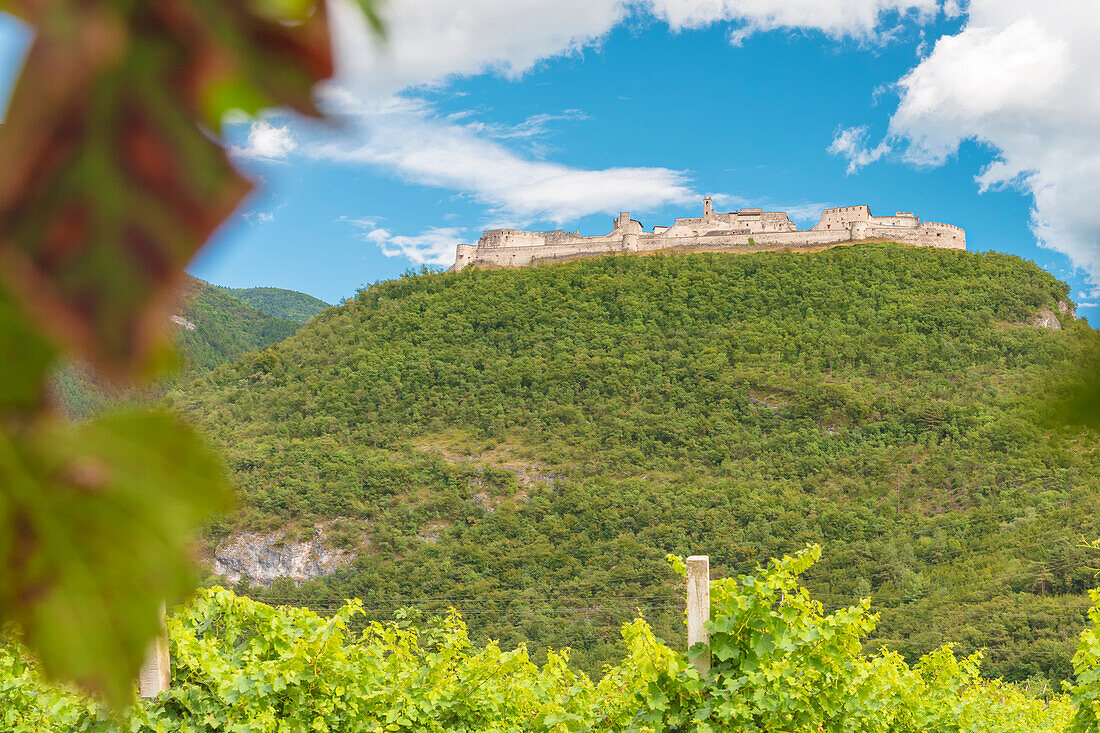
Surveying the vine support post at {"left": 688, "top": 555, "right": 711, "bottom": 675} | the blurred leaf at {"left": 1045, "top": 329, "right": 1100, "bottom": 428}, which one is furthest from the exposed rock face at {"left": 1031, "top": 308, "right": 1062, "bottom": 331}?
the vine support post at {"left": 688, "top": 555, "right": 711, "bottom": 675}

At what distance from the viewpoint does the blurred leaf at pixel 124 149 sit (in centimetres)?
19

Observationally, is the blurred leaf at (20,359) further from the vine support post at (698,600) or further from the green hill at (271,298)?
the vine support post at (698,600)

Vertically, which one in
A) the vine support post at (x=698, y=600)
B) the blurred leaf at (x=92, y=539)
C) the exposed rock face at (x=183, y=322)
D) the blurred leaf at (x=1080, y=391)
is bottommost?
the vine support post at (x=698, y=600)

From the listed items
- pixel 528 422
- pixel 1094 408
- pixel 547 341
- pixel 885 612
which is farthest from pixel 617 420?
pixel 1094 408

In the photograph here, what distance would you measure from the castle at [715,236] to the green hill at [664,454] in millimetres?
1081

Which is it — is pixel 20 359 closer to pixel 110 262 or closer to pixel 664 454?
pixel 110 262

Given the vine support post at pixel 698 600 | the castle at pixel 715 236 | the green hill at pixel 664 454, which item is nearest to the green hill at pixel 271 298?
the vine support post at pixel 698 600

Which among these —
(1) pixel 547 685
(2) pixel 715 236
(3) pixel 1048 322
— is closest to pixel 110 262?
(3) pixel 1048 322

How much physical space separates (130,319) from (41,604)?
3.7 inches

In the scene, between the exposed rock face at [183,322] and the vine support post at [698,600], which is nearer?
the exposed rock face at [183,322]

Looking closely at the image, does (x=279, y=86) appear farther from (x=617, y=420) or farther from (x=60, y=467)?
(x=617, y=420)

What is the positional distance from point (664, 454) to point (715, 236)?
64.0 ft

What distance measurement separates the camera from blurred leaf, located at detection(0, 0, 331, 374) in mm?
193

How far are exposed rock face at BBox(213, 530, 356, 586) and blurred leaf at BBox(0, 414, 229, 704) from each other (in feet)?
104
